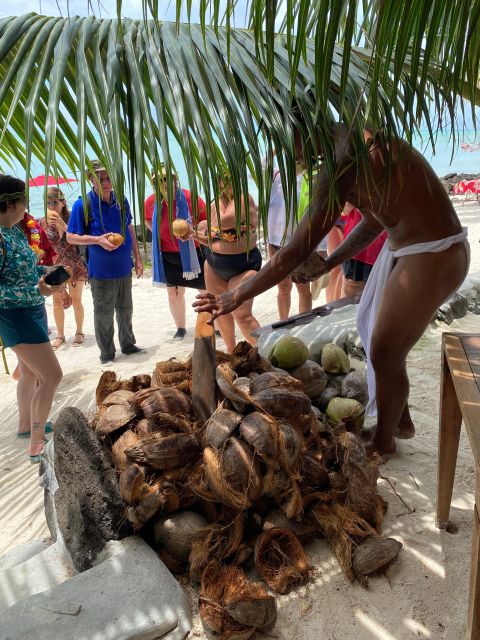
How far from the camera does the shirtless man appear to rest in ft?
6.68

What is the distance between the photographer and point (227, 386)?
2.04 meters

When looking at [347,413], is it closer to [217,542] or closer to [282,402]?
[282,402]

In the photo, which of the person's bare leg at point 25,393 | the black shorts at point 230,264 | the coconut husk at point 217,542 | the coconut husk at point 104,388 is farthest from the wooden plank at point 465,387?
the person's bare leg at point 25,393

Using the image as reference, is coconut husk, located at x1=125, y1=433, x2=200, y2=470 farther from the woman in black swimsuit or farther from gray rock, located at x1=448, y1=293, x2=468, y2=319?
gray rock, located at x1=448, y1=293, x2=468, y2=319

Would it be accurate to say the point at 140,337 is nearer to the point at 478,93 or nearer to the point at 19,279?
the point at 19,279

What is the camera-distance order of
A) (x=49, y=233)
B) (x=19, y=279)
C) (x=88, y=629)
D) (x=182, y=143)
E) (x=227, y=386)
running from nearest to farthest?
(x=182, y=143) → (x=88, y=629) → (x=227, y=386) → (x=19, y=279) → (x=49, y=233)

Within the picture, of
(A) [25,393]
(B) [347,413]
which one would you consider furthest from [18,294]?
(B) [347,413]

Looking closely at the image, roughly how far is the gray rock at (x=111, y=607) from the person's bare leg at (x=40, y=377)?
1563mm

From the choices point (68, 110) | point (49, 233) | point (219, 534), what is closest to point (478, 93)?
point (68, 110)

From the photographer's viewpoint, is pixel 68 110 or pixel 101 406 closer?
pixel 68 110

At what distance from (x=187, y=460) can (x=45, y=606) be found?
66 centimetres

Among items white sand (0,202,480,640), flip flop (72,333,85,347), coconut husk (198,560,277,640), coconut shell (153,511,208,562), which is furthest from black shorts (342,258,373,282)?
flip flop (72,333,85,347)

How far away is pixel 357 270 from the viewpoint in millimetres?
4336

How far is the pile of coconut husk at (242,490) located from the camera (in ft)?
5.92
